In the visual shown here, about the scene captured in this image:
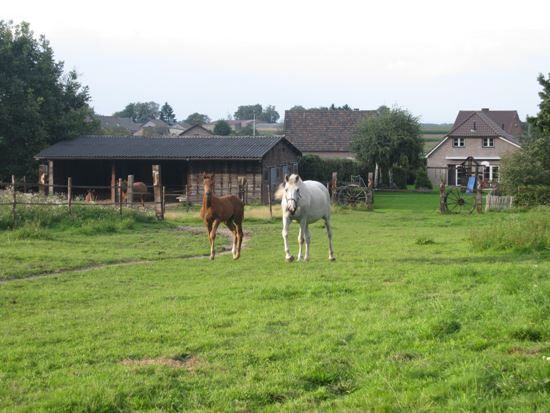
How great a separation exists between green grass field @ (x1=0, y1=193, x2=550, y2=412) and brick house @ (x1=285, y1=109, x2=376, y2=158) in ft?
159

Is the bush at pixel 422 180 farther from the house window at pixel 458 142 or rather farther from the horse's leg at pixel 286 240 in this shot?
the horse's leg at pixel 286 240

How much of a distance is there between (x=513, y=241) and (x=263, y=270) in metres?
5.53

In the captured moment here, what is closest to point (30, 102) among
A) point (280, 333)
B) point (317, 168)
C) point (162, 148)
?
point (162, 148)

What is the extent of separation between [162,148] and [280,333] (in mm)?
33528

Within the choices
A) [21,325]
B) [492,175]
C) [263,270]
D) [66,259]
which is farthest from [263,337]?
[492,175]

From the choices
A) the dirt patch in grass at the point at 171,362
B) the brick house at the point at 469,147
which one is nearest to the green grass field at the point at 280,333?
the dirt patch in grass at the point at 171,362

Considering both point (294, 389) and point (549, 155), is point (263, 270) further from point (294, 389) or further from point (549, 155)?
point (549, 155)

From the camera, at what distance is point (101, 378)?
251 inches

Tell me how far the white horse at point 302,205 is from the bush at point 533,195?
1998 cm

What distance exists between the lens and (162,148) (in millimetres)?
40594

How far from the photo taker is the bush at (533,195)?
33466 millimetres

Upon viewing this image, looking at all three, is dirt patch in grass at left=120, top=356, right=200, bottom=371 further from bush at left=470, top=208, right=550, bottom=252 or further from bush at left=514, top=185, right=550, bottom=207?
bush at left=514, top=185, right=550, bottom=207

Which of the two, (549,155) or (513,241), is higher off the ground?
(549,155)

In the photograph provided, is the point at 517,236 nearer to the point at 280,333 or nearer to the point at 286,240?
the point at 286,240
